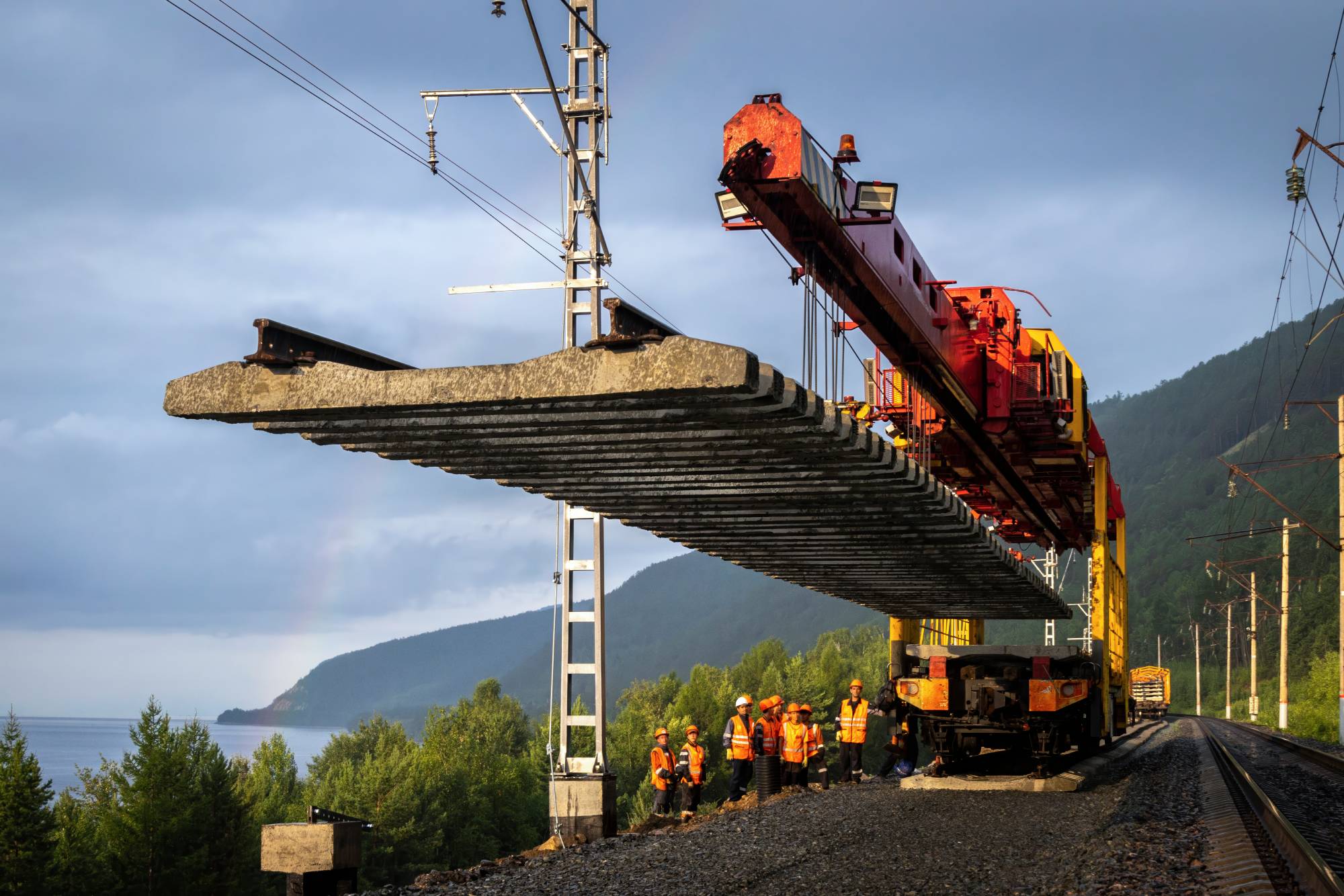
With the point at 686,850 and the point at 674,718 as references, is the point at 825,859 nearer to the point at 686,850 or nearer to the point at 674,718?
the point at 686,850

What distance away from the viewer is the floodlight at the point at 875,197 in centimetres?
1082

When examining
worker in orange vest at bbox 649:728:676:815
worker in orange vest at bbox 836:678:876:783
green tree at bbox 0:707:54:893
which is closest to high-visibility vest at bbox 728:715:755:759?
worker in orange vest at bbox 649:728:676:815

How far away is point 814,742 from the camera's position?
58.2ft

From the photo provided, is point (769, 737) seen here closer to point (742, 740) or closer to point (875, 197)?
point (742, 740)

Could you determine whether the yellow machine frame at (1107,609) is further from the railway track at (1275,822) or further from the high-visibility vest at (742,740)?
the high-visibility vest at (742,740)

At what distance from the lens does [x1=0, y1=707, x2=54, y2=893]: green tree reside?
127ft

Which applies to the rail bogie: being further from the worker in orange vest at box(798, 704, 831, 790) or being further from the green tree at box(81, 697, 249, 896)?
the green tree at box(81, 697, 249, 896)

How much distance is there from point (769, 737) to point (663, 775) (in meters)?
1.70

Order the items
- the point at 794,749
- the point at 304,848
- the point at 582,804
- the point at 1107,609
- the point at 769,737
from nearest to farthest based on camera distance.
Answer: the point at 304,848, the point at 582,804, the point at 1107,609, the point at 794,749, the point at 769,737

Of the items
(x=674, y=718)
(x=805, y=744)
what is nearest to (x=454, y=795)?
(x=674, y=718)

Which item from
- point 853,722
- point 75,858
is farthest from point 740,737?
point 75,858

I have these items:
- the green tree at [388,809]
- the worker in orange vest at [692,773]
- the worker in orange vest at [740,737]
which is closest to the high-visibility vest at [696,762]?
the worker in orange vest at [692,773]

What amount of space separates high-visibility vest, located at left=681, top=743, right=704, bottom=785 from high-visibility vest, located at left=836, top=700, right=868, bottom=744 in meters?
2.39

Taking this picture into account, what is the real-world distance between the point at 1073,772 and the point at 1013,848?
273 inches
